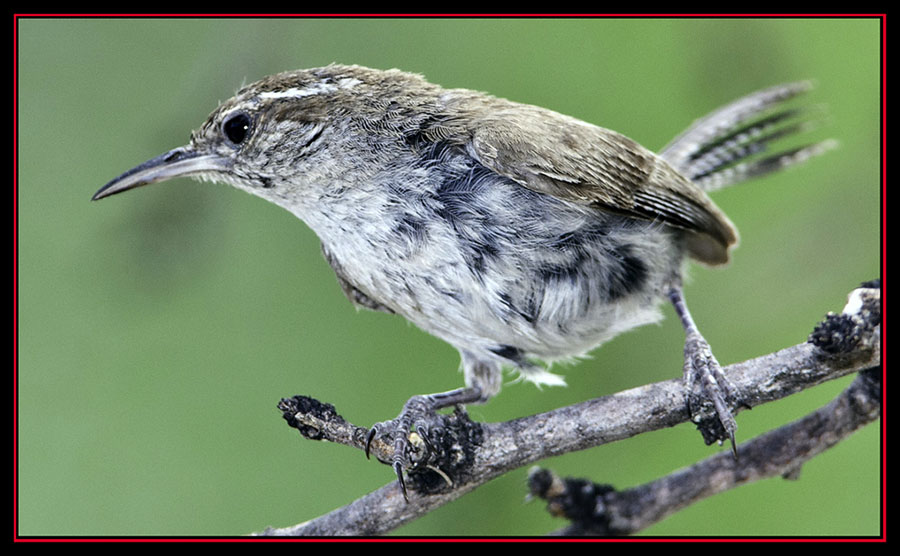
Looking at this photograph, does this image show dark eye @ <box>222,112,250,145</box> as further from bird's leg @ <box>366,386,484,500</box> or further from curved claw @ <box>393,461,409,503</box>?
curved claw @ <box>393,461,409,503</box>

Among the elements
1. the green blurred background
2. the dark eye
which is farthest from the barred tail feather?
the dark eye

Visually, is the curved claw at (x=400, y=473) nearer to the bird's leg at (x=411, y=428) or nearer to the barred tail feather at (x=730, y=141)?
the bird's leg at (x=411, y=428)

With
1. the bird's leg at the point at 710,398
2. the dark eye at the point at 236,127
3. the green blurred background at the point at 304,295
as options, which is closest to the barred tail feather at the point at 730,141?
the green blurred background at the point at 304,295

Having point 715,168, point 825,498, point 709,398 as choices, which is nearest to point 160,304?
point 709,398

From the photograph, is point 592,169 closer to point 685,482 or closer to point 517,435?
point 517,435

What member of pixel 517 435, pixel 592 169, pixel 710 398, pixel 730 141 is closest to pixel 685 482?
pixel 710 398

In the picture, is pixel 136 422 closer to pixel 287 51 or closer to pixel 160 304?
pixel 160 304
